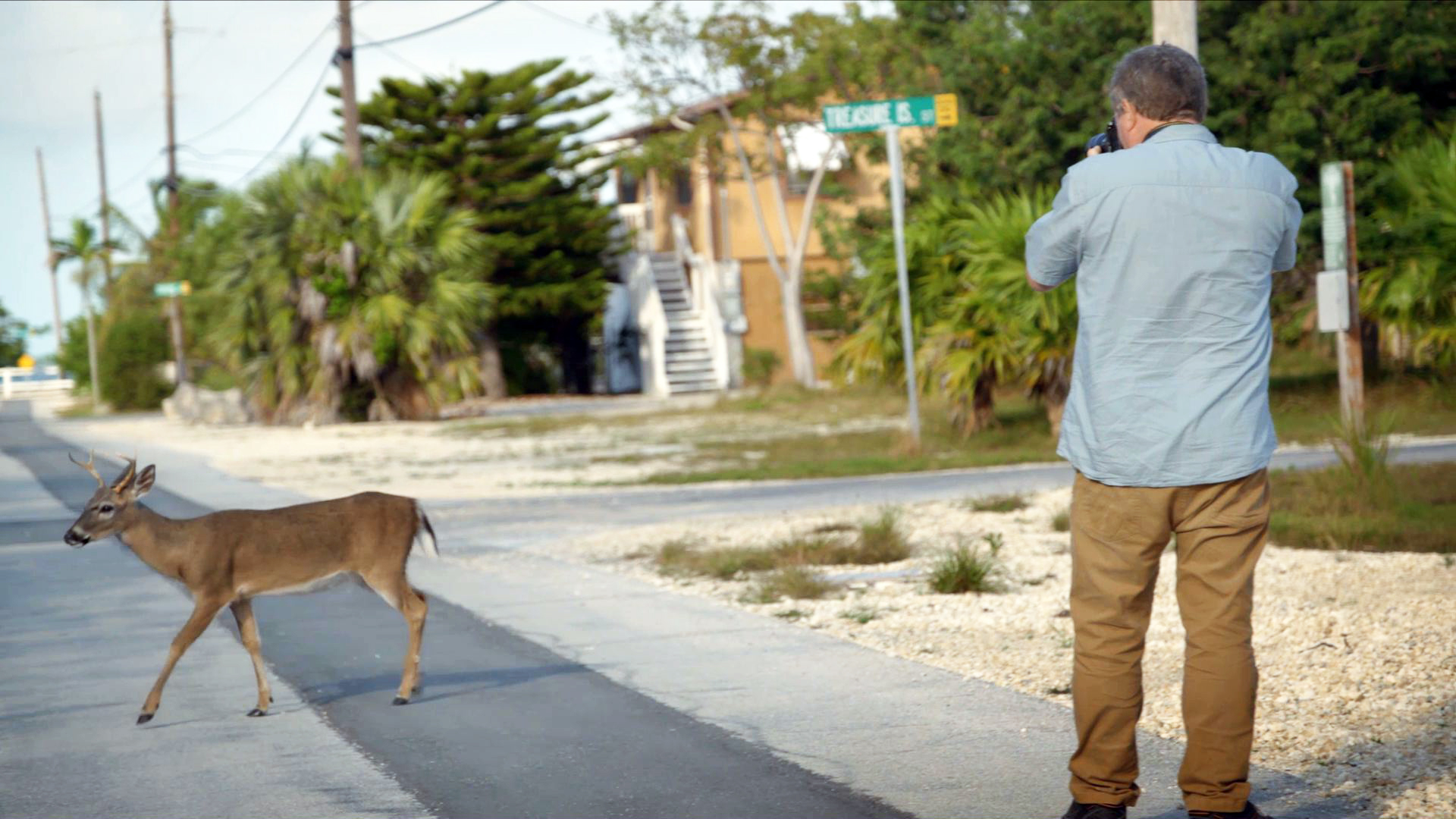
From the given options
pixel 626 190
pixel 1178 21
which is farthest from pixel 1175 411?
pixel 626 190

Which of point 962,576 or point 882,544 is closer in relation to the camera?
point 962,576

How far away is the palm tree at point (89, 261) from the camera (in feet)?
170

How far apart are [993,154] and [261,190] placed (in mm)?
16060

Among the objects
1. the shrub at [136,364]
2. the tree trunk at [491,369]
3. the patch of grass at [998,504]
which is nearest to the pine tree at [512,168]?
the tree trunk at [491,369]

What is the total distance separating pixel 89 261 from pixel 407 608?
59853 millimetres

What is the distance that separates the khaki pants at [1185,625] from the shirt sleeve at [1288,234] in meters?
0.60

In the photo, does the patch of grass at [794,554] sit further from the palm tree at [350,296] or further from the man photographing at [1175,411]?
the palm tree at [350,296]

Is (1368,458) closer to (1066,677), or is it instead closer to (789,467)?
(1066,677)

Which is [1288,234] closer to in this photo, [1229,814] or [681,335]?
[1229,814]

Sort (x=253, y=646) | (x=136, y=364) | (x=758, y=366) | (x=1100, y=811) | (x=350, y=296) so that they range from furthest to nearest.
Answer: (x=136, y=364), (x=758, y=366), (x=350, y=296), (x=253, y=646), (x=1100, y=811)

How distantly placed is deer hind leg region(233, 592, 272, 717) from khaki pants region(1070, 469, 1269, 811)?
3.46 metres

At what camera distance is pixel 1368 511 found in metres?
10.9

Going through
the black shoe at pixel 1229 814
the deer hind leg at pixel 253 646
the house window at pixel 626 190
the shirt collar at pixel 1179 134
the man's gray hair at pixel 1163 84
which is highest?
the house window at pixel 626 190

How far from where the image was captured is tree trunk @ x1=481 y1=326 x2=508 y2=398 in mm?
40844
